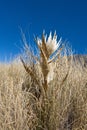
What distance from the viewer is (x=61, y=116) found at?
8.64ft

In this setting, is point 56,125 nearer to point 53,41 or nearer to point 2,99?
point 2,99

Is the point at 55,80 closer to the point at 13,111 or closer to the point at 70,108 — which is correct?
the point at 70,108

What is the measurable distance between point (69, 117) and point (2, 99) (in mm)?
699

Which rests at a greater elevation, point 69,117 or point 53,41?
point 53,41

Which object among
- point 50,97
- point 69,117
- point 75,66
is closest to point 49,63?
point 50,97

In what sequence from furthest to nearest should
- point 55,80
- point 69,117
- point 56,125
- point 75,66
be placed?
point 75,66 < point 55,80 < point 69,117 < point 56,125

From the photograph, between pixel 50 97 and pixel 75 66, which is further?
pixel 75 66

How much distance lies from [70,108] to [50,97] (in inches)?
9.4

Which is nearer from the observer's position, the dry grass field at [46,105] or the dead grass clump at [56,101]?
the dry grass field at [46,105]

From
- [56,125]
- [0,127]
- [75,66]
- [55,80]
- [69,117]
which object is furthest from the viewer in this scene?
[75,66]

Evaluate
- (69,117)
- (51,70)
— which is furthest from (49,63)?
(69,117)

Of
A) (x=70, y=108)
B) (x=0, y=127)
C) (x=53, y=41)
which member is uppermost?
(x=53, y=41)

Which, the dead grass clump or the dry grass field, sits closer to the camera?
the dry grass field

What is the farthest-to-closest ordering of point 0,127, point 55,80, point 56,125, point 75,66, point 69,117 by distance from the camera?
point 75,66 < point 55,80 < point 69,117 < point 56,125 < point 0,127
